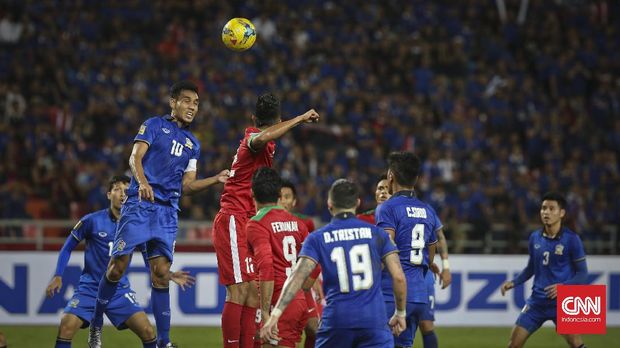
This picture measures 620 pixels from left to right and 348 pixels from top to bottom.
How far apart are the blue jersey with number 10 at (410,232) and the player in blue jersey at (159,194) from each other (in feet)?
5.22

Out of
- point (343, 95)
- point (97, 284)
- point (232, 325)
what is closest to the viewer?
point (232, 325)

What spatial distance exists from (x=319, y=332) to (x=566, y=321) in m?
4.71

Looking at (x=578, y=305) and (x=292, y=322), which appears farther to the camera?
(x=578, y=305)

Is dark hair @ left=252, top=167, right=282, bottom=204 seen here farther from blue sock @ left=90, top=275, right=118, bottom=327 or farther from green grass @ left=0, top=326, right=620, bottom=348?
green grass @ left=0, top=326, right=620, bottom=348

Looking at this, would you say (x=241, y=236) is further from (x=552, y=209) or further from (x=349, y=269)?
(x=552, y=209)

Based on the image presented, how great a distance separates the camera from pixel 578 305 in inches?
440

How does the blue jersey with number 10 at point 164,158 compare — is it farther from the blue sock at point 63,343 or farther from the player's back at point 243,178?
the blue sock at point 63,343

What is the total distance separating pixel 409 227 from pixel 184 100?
249cm

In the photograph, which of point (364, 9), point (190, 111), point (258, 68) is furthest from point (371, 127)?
point (190, 111)

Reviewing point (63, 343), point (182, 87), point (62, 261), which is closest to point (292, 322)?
point (182, 87)

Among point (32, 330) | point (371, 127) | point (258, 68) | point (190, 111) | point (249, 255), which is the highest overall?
point (258, 68)

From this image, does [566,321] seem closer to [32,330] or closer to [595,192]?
[32,330]

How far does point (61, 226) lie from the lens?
1630 centimetres

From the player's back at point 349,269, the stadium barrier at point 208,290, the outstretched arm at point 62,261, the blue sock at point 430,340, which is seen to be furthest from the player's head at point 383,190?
the stadium barrier at point 208,290
